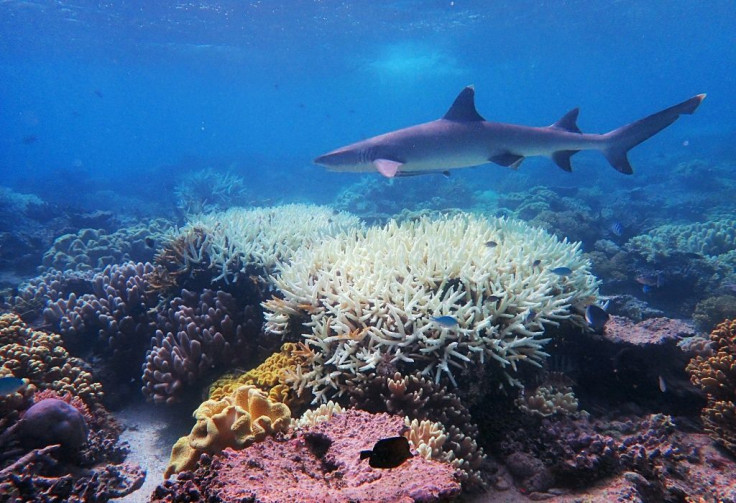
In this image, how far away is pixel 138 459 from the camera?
14.5 ft

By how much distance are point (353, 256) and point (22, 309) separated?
765cm

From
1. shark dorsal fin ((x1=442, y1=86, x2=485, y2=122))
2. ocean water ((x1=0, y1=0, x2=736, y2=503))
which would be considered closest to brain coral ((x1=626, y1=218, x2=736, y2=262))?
ocean water ((x1=0, y1=0, x2=736, y2=503))

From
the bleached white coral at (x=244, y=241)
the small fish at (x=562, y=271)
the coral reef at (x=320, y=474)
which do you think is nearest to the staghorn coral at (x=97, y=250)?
the bleached white coral at (x=244, y=241)

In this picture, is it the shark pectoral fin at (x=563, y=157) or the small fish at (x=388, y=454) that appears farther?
the shark pectoral fin at (x=563, y=157)

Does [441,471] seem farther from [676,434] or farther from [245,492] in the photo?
[676,434]

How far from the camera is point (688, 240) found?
1177cm

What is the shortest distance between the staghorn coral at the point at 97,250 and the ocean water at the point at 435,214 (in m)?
0.07

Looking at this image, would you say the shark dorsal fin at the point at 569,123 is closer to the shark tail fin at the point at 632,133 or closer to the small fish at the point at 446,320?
the shark tail fin at the point at 632,133

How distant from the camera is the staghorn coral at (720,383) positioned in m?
3.57

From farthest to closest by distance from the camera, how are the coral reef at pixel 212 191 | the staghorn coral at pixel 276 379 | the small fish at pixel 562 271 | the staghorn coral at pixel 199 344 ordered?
the coral reef at pixel 212 191 < the staghorn coral at pixel 199 344 < the small fish at pixel 562 271 < the staghorn coral at pixel 276 379

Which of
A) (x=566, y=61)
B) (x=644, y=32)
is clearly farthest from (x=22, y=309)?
(x=566, y=61)

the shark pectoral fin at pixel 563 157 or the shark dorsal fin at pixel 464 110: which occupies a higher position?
the shark dorsal fin at pixel 464 110

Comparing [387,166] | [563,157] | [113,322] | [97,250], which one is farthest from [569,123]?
[97,250]

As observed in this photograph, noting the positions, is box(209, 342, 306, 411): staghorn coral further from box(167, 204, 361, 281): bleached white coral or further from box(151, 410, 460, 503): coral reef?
box(167, 204, 361, 281): bleached white coral
